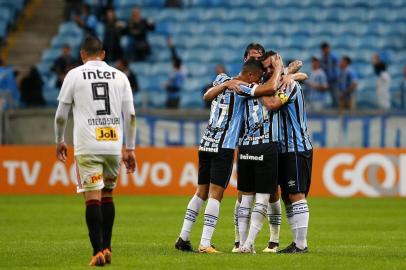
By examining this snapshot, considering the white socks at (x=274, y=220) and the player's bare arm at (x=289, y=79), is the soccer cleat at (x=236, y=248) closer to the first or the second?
the white socks at (x=274, y=220)

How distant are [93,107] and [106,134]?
29 centimetres

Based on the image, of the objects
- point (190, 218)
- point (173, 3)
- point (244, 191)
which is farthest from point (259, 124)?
point (173, 3)

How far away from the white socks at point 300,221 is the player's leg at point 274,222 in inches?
10.6

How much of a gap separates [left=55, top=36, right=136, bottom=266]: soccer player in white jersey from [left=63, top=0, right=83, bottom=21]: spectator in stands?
64.3 ft

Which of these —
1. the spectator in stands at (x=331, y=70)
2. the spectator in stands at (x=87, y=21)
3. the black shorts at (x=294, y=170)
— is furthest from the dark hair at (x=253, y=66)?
the spectator in stands at (x=87, y=21)

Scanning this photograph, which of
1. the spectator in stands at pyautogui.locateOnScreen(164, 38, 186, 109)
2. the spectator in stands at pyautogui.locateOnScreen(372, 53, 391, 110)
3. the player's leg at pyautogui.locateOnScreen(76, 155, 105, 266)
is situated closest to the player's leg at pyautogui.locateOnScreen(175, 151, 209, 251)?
the player's leg at pyautogui.locateOnScreen(76, 155, 105, 266)

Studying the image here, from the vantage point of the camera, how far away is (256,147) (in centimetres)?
1145

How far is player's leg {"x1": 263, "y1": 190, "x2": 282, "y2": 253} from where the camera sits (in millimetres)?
11992

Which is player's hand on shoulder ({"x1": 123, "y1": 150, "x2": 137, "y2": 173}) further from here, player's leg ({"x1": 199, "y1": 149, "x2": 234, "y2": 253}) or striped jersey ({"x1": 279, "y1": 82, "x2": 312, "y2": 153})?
striped jersey ({"x1": 279, "y1": 82, "x2": 312, "y2": 153})

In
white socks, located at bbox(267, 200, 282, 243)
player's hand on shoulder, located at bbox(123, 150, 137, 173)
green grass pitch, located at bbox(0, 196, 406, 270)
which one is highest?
player's hand on shoulder, located at bbox(123, 150, 137, 173)

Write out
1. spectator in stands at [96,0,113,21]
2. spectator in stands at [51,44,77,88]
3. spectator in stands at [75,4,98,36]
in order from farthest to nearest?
spectator in stands at [96,0,113,21]
spectator in stands at [75,4,98,36]
spectator in stands at [51,44,77,88]

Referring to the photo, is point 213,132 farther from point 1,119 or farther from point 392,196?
point 1,119

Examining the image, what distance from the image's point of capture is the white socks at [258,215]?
37.6ft

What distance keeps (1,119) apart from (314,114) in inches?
283
